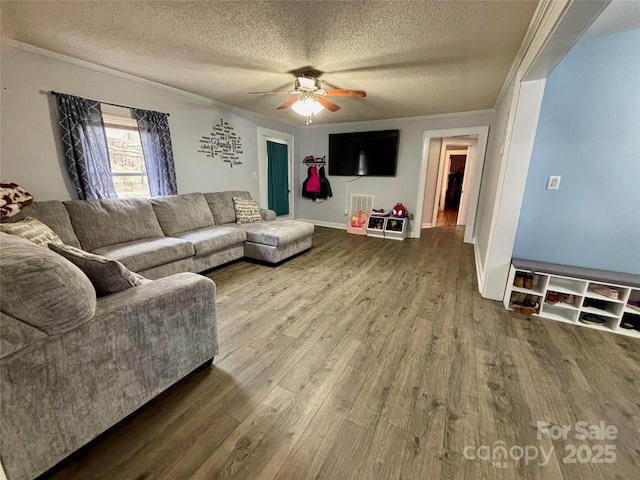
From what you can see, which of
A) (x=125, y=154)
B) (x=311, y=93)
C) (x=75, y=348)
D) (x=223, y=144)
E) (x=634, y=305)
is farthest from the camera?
(x=223, y=144)

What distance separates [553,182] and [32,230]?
4478 mm

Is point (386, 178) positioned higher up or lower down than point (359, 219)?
higher up

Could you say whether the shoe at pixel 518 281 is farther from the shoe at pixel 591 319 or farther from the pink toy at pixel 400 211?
the pink toy at pixel 400 211

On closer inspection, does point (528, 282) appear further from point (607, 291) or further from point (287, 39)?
point (287, 39)

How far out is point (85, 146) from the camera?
273 cm

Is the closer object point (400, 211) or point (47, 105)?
point (47, 105)

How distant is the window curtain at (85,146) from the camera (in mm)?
2584

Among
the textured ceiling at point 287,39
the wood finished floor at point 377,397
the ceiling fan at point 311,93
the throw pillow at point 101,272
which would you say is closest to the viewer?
the wood finished floor at point 377,397

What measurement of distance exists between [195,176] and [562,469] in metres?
4.54

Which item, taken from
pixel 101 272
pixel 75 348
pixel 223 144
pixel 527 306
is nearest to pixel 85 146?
pixel 223 144

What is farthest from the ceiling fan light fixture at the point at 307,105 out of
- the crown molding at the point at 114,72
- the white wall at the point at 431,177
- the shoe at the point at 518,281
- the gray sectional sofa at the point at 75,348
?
the white wall at the point at 431,177

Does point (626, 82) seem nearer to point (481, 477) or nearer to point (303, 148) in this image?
point (481, 477)

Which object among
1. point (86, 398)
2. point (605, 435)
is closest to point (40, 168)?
point (86, 398)

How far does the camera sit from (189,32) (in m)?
2.01
